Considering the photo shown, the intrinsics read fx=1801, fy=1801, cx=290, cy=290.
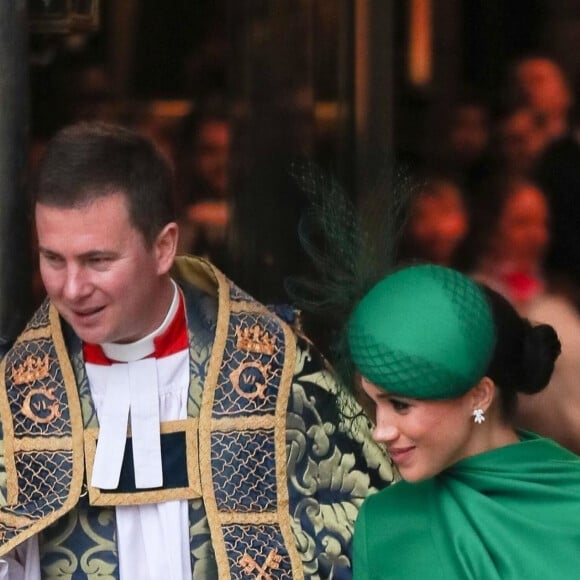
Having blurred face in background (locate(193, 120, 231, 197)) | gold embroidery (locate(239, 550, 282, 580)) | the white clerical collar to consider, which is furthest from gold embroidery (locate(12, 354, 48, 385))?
blurred face in background (locate(193, 120, 231, 197))

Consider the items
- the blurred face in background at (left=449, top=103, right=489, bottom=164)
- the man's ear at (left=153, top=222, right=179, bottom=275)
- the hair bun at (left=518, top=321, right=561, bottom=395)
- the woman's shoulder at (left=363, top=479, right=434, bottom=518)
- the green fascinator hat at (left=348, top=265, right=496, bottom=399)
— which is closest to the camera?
the green fascinator hat at (left=348, top=265, right=496, bottom=399)

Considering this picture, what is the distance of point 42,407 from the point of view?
416 cm

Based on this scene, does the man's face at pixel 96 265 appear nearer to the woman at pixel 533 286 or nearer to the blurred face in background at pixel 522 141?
the woman at pixel 533 286

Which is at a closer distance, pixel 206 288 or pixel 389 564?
pixel 389 564

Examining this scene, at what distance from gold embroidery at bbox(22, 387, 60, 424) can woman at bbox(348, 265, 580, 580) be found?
0.91 metres

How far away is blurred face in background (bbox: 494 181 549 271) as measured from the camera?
549 centimetres

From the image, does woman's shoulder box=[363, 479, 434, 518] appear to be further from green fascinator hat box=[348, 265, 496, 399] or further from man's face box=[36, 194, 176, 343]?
man's face box=[36, 194, 176, 343]

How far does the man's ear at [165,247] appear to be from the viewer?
401 cm

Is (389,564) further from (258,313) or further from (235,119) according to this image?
(235,119)

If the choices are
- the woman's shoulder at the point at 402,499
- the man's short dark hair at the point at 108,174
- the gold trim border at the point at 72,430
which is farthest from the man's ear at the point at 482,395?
the gold trim border at the point at 72,430

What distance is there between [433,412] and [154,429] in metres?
0.88

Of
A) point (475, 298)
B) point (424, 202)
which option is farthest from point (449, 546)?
point (424, 202)

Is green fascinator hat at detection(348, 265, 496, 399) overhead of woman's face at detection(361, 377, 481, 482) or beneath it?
overhead

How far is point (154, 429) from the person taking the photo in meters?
4.11
